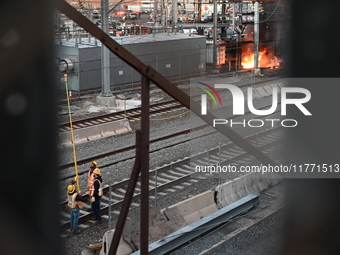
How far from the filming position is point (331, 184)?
1.13m

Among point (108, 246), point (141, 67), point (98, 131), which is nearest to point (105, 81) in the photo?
point (98, 131)

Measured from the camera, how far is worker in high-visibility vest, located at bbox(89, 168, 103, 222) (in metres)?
8.34

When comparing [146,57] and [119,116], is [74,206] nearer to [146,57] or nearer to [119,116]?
[119,116]

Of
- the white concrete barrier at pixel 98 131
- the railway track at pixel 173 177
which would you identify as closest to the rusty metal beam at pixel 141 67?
the railway track at pixel 173 177

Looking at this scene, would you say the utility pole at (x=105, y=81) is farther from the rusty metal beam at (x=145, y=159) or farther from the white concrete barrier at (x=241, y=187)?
the rusty metal beam at (x=145, y=159)

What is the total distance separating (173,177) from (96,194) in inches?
97.0

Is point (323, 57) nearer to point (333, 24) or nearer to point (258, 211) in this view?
point (333, 24)

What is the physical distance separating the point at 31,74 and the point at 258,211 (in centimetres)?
817

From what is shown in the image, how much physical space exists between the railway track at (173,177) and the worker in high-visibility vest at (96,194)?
0.57 feet

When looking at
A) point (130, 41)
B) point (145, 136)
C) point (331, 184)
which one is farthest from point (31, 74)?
point (130, 41)

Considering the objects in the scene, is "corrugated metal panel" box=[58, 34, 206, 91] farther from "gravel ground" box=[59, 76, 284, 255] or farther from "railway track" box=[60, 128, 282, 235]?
"railway track" box=[60, 128, 282, 235]

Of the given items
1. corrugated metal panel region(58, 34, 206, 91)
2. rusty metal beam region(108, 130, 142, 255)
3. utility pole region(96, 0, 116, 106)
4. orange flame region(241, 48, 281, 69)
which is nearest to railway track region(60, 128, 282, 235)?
utility pole region(96, 0, 116, 106)

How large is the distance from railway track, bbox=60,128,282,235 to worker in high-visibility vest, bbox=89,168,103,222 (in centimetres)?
17

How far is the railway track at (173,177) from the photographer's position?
8.75m
